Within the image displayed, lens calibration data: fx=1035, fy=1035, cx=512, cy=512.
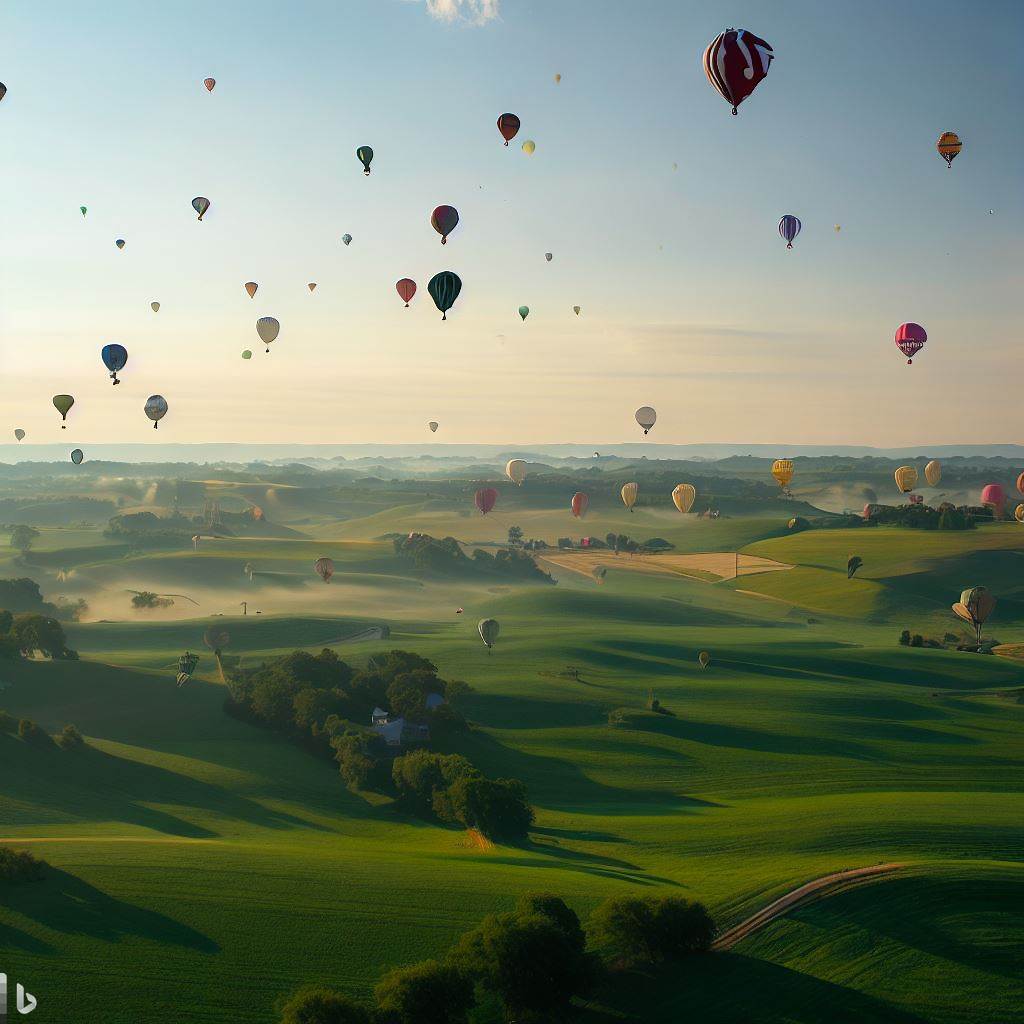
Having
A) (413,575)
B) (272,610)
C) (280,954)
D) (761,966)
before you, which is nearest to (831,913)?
(761,966)

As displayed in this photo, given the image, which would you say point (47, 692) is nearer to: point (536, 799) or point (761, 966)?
point (536, 799)

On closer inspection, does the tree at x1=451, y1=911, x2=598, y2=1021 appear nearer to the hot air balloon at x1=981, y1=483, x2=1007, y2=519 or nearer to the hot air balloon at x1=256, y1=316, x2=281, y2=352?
the hot air balloon at x1=256, y1=316, x2=281, y2=352

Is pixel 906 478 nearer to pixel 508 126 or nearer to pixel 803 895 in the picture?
pixel 508 126

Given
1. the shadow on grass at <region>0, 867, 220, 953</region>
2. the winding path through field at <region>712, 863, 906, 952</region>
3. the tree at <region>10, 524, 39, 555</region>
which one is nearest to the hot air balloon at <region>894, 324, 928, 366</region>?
the winding path through field at <region>712, 863, 906, 952</region>

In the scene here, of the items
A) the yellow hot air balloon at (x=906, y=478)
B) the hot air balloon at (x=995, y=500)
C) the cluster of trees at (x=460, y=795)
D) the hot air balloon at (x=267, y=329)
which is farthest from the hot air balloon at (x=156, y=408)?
the hot air balloon at (x=995, y=500)

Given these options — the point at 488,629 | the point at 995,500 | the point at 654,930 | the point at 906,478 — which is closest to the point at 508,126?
the point at 488,629

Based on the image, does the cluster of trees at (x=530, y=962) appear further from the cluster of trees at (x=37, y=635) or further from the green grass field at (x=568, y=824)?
the cluster of trees at (x=37, y=635)
